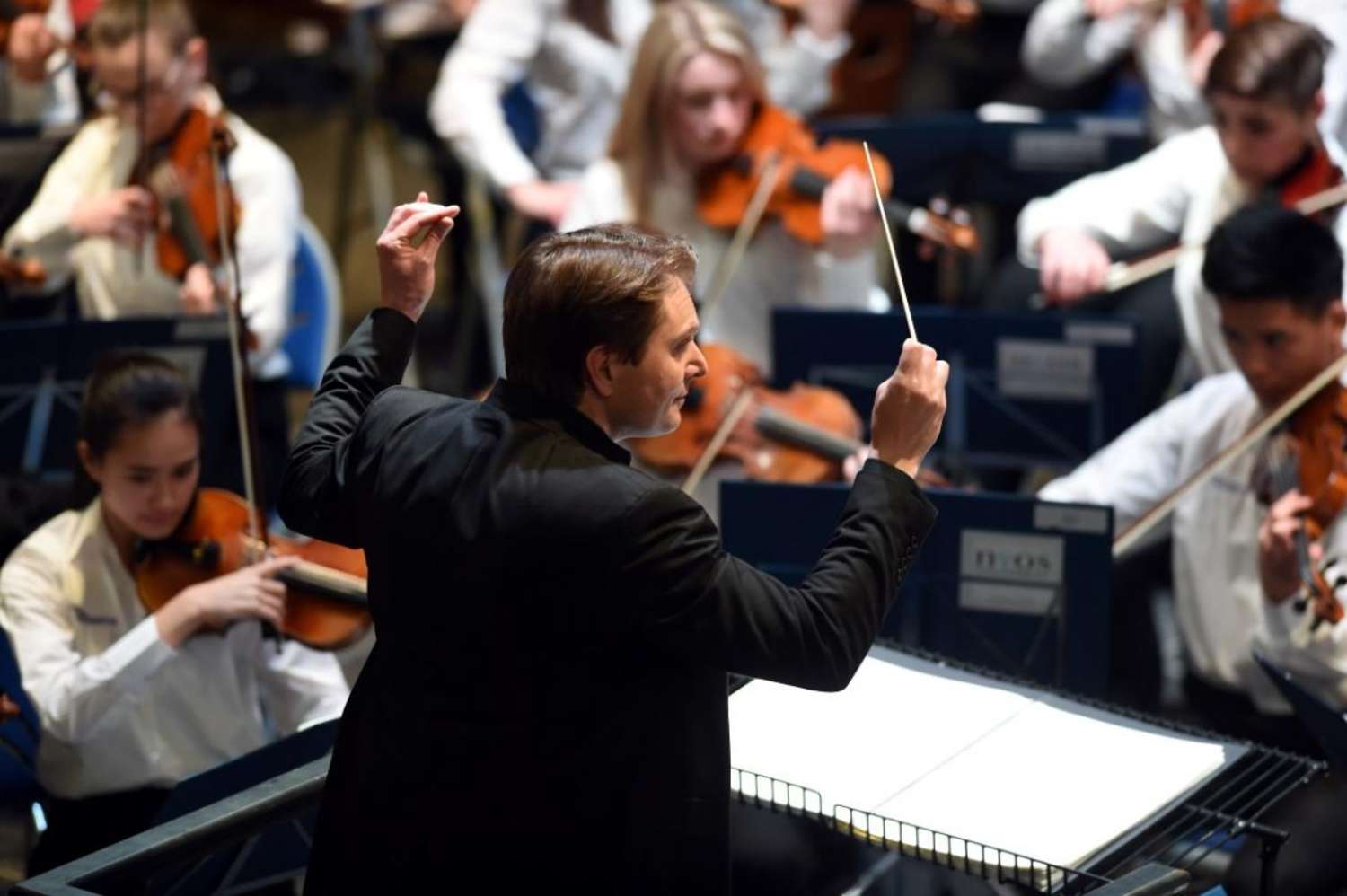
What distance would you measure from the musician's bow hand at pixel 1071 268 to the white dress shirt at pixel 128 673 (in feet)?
4.60

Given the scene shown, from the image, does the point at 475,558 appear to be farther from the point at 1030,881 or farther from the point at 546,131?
the point at 546,131

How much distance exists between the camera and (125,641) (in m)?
2.49

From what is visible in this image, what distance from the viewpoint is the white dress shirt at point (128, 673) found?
2.49 m

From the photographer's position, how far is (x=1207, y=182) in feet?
11.3

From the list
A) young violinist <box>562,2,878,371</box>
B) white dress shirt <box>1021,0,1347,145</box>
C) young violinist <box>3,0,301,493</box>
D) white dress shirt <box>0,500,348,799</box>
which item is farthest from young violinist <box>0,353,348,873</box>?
white dress shirt <box>1021,0,1347,145</box>

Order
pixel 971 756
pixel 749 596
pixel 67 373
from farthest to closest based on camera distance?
pixel 67 373
pixel 971 756
pixel 749 596

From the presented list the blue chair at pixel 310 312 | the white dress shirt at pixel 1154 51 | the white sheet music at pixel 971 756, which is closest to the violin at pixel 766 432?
the blue chair at pixel 310 312

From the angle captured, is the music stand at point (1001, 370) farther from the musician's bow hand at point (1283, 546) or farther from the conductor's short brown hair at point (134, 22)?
the conductor's short brown hair at point (134, 22)

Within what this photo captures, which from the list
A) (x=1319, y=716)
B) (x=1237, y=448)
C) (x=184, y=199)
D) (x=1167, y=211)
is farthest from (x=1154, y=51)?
(x=1319, y=716)

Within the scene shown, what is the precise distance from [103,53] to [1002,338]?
1.64m

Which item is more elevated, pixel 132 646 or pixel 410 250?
pixel 410 250

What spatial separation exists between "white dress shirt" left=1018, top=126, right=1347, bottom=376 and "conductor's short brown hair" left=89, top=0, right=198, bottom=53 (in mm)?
1515

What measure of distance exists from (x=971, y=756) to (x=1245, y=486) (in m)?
1.06

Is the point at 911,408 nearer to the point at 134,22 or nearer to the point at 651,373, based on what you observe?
the point at 651,373
